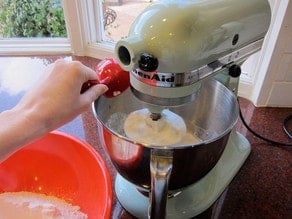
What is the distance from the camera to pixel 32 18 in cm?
99

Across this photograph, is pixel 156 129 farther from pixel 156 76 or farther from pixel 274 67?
pixel 274 67

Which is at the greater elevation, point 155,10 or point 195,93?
point 155,10

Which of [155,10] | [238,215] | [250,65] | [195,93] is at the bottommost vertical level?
[238,215]

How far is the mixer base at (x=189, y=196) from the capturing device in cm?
54

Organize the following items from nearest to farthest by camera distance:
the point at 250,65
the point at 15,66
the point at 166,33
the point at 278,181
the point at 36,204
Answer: the point at 166,33 < the point at 36,204 < the point at 278,181 < the point at 250,65 < the point at 15,66

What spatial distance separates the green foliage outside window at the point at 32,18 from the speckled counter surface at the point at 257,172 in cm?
30

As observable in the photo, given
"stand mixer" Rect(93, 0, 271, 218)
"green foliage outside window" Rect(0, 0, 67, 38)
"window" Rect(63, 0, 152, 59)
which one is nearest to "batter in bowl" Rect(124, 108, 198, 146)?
"stand mixer" Rect(93, 0, 271, 218)

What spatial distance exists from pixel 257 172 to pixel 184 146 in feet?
1.04

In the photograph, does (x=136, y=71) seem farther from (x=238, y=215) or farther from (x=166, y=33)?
(x=238, y=215)

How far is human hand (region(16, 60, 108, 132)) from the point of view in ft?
1.16

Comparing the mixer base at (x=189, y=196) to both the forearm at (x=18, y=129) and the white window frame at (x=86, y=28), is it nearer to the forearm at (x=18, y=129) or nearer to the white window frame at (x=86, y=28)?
the forearm at (x=18, y=129)

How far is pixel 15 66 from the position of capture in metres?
0.92

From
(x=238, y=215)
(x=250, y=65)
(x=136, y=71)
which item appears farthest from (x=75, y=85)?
(x=250, y=65)

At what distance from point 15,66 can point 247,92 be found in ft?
2.13
